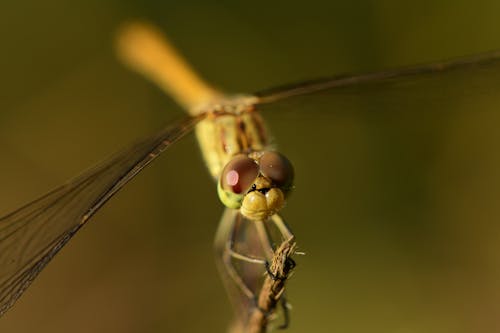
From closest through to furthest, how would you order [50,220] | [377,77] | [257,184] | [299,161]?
1. [50,220]
2. [257,184]
3. [377,77]
4. [299,161]

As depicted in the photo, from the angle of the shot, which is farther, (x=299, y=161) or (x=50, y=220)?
(x=299, y=161)

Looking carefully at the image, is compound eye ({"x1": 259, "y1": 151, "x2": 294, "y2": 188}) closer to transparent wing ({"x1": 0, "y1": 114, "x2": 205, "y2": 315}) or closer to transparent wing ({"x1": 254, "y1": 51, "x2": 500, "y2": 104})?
transparent wing ({"x1": 0, "y1": 114, "x2": 205, "y2": 315})

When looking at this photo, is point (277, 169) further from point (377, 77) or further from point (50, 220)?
point (377, 77)

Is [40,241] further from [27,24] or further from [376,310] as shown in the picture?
[27,24]

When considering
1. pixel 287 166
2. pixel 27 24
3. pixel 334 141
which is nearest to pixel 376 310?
pixel 334 141

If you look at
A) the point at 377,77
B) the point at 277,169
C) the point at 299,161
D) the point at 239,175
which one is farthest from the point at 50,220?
the point at 299,161

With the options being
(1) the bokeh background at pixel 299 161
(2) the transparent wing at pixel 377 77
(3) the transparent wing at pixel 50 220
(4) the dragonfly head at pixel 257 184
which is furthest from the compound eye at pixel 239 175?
(1) the bokeh background at pixel 299 161

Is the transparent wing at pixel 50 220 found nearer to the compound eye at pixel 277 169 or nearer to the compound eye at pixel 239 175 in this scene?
the compound eye at pixel 239 175
